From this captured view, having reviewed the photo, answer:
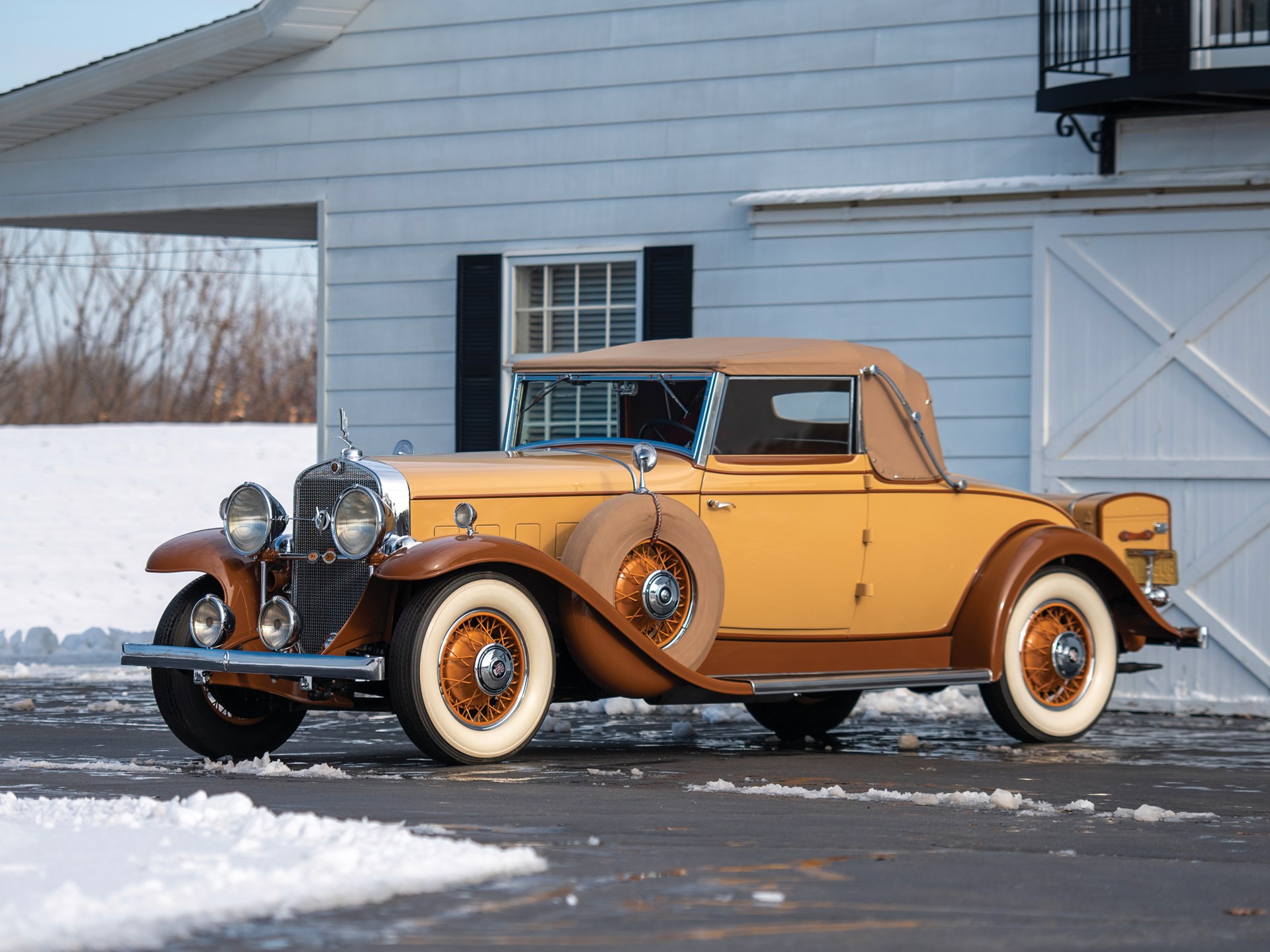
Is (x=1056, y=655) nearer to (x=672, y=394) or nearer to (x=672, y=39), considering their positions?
(x=672, y=394)

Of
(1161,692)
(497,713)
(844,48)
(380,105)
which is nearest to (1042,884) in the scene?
(497,713)

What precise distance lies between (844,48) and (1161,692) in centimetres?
462

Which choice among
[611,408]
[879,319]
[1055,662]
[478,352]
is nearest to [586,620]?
[611,408]

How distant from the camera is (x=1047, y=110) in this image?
10.8 meters

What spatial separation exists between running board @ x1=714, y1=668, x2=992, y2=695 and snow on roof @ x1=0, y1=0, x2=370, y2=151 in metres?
7.43

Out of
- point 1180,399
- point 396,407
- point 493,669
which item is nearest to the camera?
point 493,669

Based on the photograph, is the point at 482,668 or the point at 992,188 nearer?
the point at 482,668

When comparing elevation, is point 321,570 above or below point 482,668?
above

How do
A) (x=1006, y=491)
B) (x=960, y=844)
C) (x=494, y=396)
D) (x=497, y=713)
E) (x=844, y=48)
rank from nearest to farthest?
1. (x=960, y=844)
2. (x=497, y=713)
3. (x=1006, y=491)
4. (x=844, y=48)
5. (x=494, y=396)

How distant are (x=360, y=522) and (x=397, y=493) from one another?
196 mm

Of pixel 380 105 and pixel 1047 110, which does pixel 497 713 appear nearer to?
pixel 1047 110

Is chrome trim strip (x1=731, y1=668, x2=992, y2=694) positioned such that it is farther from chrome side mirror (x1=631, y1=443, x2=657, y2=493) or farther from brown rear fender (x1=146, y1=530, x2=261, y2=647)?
brown rear fender (x1=146, y1=530, x2=261, y2=647)

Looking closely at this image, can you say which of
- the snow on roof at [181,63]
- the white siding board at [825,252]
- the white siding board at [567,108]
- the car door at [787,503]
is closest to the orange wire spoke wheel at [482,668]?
the car door at [787,503]

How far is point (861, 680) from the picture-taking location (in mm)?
8039
